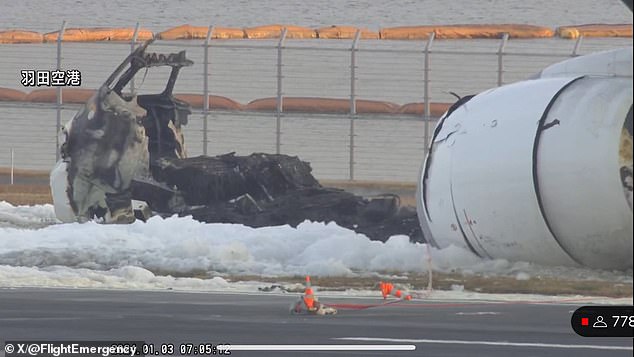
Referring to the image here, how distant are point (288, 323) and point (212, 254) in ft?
29.3

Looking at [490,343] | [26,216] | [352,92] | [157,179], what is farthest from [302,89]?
[490,343]

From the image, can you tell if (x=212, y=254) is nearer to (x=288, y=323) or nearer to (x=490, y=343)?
(x=288, y=323)

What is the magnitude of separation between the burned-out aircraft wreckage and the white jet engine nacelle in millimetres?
6052

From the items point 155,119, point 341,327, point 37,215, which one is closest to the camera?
point 341,327

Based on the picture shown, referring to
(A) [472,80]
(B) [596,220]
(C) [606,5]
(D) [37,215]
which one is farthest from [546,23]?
(B) [596,220]

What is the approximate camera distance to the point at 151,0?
225ft

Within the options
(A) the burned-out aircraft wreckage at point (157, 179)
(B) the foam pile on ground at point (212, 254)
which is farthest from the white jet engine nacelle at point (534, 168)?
(A) the burned-out aircraft wreckage at point (157, 179)

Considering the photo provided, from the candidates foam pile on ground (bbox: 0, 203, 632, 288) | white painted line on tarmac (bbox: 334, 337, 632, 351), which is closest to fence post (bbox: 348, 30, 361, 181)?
foam pile on ground (bbox: 0, 203, 632, 288)

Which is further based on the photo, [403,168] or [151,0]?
[151,0]

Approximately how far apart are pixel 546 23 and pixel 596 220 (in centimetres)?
4999

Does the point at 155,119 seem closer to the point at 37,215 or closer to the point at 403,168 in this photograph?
the point at 37,215

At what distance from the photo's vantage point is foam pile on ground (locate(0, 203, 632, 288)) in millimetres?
21438

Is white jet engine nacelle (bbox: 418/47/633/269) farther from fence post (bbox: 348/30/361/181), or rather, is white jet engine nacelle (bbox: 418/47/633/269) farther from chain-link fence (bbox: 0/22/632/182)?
chain-link fence (bbox: 0/22/632/182)

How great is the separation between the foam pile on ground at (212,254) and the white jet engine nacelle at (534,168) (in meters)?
0.56
